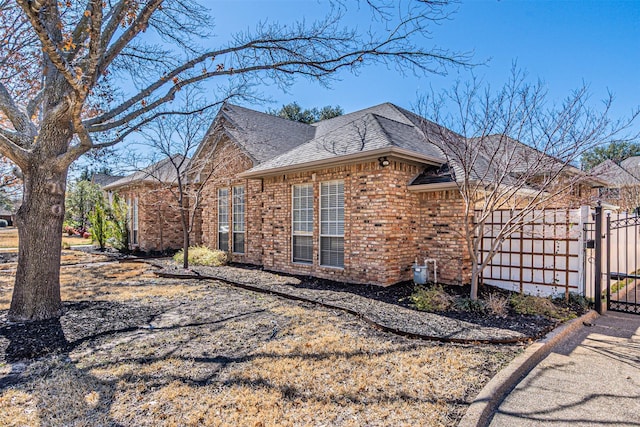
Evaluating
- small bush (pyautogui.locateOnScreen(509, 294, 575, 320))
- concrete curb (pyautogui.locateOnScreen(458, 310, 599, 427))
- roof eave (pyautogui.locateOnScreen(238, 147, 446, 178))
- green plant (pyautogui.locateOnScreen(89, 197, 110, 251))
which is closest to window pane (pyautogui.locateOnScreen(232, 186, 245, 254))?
roof eave (pyautogui.locateOnScreen(238, 147, 446, 178))

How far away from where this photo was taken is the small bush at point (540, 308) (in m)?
5.91

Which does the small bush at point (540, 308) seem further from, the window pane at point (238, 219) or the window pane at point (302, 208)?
the window pane at point (238, 219)

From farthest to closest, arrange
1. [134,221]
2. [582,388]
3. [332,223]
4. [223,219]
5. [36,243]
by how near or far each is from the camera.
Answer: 1. [134,221]
2. [223,219]
3. [332,223]
4. [36,243]
5. [582,388]

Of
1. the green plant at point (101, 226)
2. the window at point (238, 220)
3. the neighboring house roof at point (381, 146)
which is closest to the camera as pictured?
the neighboring house roof at point (381, 146)

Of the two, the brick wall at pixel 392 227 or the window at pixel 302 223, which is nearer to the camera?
the brick wall at pixel 392 227

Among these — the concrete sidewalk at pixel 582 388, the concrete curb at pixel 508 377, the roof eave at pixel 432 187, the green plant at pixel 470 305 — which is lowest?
the concrete sidewalk at pixel 582 388

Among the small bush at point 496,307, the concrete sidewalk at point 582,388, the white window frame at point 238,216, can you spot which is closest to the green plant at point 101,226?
the white window frame at point 238,216

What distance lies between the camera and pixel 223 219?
13602 mm

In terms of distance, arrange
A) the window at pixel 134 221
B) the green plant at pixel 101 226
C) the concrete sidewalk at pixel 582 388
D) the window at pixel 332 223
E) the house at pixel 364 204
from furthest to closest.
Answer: the green plant at pixel 101 226 → the window at pixel 134 221 → the window at pixel 332 223 → the house at pixel 364 204 → the concrete sidewalk at pixel 582 388

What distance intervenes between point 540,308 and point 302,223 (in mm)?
5937

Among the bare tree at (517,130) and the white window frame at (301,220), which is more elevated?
the bare tree at (517,130)

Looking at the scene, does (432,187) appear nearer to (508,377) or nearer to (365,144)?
(365,144)

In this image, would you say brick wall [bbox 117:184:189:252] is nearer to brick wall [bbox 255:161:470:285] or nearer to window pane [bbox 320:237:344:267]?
window pane [bbox 320:237:344:267]

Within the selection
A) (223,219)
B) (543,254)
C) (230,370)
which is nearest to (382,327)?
(230,370)
